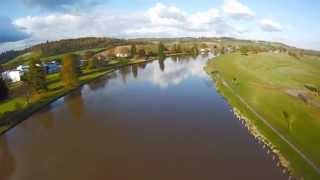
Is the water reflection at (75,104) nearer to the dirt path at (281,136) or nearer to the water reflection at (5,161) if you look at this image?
the water reflection at (5,161)

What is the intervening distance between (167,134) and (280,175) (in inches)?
480

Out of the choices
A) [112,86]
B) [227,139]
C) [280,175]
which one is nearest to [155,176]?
[280,175]

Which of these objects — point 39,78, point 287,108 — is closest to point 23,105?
point 39,78

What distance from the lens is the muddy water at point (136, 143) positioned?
82.8 ft

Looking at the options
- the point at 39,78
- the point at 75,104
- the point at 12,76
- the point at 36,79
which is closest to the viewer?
the point at 75,104

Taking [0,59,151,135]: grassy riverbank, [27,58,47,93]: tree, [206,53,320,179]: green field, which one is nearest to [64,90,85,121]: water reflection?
[0,59,151,135]: grassy riverbank

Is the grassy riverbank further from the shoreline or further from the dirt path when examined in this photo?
the dirt path

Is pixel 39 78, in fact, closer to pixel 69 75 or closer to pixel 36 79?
pixel 36 79

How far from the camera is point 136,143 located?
31703 millimetres

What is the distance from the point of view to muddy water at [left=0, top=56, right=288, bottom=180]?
25.2 meters

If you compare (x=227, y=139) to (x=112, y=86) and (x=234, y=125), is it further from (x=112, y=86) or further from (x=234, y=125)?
(x=112, y=86)

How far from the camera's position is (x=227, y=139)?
105ft

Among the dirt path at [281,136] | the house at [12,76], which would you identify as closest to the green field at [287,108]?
the dirt path at [281,136]

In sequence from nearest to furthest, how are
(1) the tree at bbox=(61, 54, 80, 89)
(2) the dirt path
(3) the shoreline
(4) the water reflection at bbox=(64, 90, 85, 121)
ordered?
(2) the dirt path < (3) the shoreline < (4) the water reflection at bbox=(64, 90, 85, 121) < (1) the tree at bbox=(61, 54, 80, 89)
